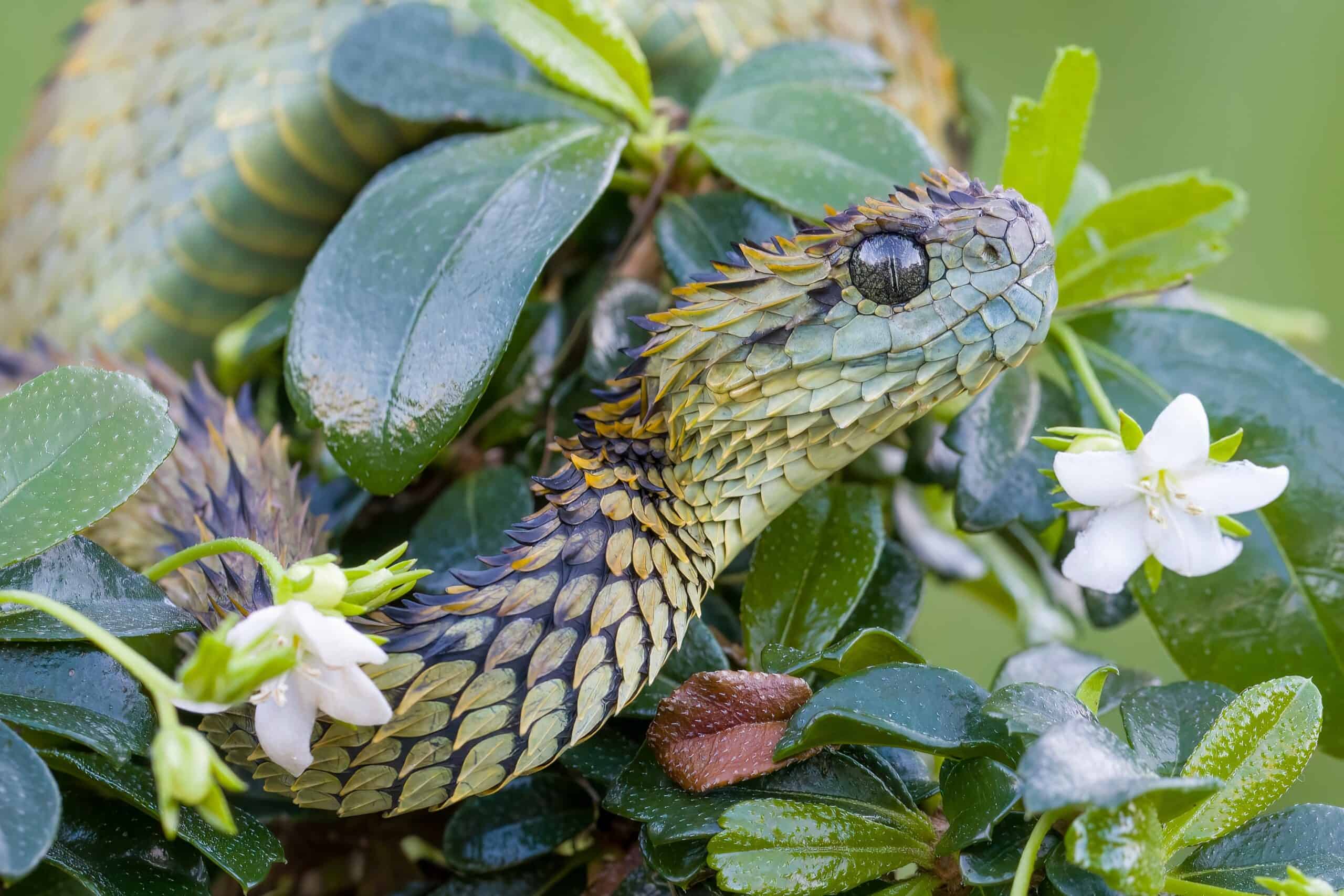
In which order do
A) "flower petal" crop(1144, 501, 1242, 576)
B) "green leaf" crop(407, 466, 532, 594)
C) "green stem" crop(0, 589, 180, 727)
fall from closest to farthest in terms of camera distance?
"green stem" crop(0, 589, 180, 727), "flower petal" crop(1144, 501, 1242, 576), "green leaf" crop(407, 466, 532, 594)

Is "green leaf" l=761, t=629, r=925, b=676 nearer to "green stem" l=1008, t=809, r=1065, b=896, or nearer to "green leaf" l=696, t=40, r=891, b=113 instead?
"green stem" l=1008, t=809, r=1065, b=896

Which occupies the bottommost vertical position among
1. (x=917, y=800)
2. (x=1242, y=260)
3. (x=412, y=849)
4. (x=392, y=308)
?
(x=1242, y=260)

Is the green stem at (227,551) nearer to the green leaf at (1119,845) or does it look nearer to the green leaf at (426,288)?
the green leaf at (426,288)

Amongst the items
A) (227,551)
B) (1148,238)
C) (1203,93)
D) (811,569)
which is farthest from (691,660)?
(1203,93)

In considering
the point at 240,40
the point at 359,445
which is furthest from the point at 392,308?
the point at 240,40

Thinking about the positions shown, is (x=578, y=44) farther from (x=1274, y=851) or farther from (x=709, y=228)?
(x=1274, y=851)

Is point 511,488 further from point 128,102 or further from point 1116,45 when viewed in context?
point 1116,45

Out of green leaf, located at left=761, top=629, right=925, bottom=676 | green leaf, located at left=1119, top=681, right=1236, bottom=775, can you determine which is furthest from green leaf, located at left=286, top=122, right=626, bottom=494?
green leaf, located at left=1119, top=681, right=1236, bottom=775
